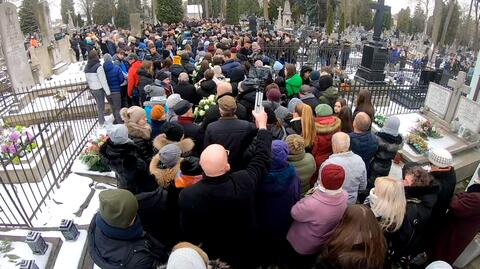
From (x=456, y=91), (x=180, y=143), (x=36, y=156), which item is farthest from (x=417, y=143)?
(x=36, y=156)

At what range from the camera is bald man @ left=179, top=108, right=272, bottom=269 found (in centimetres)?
261

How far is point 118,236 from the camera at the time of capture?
2.56 meters

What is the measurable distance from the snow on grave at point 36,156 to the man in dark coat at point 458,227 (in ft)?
20.3

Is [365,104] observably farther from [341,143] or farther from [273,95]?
[341,143]

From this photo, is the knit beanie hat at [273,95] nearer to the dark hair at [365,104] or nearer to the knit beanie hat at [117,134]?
the dark hair at [365,104]

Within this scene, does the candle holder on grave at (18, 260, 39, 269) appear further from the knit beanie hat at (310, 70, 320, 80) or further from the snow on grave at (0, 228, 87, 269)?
the knit beanie hat at (310, 70, 320, 80)

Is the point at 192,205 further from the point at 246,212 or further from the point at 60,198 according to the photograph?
the point at 60,198

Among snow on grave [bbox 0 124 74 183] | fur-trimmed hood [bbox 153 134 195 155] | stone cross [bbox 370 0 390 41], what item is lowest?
snow on grave [bbox 0 124 74 183]

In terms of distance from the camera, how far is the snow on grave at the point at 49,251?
3.75 metres

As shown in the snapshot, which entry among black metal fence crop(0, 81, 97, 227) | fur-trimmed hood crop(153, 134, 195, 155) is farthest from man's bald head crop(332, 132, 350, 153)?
black metal fence crop(0, 81, 97, 227)

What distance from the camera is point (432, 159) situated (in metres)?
3.34

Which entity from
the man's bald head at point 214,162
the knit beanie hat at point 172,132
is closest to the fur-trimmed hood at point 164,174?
the knit beanie hat at point 172,132

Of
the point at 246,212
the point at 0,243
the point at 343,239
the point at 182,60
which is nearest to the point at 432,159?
the point at 343,239

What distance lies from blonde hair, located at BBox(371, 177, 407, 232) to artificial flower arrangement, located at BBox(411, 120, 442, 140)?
4946 millimetres
